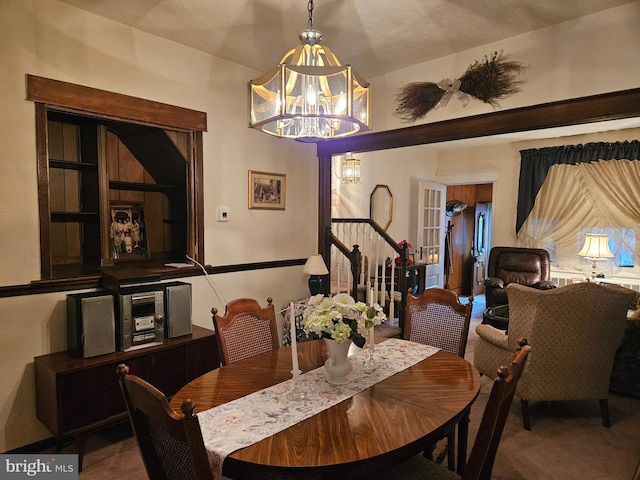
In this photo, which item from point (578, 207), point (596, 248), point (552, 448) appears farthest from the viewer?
point (578, 207)

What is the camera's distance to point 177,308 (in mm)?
2857

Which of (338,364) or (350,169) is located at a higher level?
(350,169)

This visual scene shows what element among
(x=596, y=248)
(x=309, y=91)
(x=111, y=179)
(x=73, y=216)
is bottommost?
(x=596, y=248)

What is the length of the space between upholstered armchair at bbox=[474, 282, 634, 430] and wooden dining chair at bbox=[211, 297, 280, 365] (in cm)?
175

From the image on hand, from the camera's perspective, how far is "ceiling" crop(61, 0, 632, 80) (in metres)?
2.50

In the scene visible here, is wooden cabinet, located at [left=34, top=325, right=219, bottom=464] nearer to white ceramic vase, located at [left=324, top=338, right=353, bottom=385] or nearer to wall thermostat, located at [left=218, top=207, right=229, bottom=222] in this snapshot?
wall thermostat, located at [left=218, top=207, right=229, bottom=222]

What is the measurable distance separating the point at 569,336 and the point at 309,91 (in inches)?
Answer: 93.4

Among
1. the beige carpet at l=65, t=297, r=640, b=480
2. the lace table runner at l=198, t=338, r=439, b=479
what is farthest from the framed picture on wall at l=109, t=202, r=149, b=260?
the lace table runner at l=198, t=338, r=439, b=479

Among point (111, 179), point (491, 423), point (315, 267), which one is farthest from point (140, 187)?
point (491, 423)

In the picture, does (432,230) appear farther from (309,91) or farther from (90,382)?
(90,382)

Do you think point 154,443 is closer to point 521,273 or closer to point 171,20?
point 171,20

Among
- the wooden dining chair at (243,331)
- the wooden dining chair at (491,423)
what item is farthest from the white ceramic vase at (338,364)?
the wooden dining chair at (243,331)

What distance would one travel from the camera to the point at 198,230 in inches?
131

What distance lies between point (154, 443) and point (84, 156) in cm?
267
